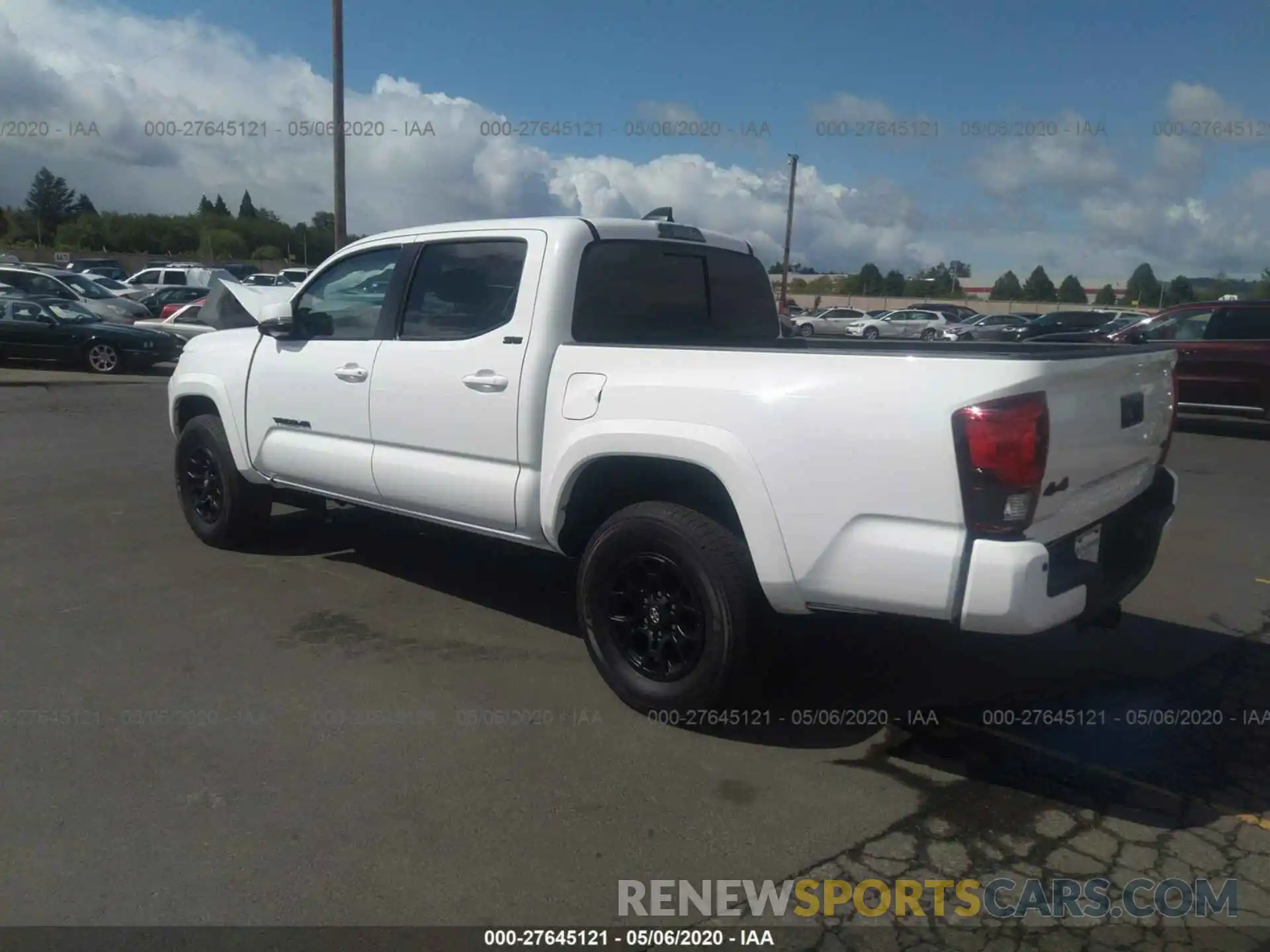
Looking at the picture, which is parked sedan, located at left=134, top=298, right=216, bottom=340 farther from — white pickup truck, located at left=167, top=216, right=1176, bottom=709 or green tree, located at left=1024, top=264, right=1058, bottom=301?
green tree, located at left=1024, top=264, right=1058, bottom=301

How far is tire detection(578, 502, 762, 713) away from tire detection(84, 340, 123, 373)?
1573 centimetres

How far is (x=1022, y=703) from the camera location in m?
4.38

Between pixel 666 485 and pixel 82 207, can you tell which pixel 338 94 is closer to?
pixel 666 485

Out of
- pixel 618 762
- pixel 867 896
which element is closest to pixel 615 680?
pixel 618 762

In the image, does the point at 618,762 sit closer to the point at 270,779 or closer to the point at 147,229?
the point at 270,779

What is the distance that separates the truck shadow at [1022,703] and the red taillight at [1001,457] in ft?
2.51

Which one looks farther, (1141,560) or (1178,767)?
(1141,560)

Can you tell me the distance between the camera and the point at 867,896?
9.77 ft

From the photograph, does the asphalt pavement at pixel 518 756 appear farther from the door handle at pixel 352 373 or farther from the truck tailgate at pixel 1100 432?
the door handle at pixel 352 373

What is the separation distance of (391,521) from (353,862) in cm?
431

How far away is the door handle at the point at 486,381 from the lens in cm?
444

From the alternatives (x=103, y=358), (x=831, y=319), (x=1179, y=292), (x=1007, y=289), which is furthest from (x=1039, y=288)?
(x=103, y=358)

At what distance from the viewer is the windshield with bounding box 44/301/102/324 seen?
17.3 metres

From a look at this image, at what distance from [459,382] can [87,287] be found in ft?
74.2
